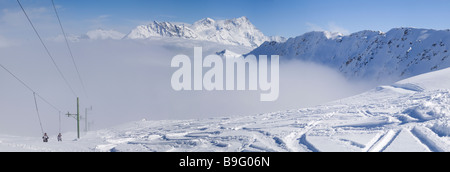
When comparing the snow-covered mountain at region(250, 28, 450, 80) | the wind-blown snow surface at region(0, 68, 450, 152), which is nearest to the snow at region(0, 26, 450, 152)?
the wind-blown snow surface at region(0, 68, 450, 152)

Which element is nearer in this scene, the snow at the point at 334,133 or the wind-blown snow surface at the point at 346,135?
the wind-blown snow surface at the point at 346,135

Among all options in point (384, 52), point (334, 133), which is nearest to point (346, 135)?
point (334, 133)

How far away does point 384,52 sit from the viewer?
131625mm

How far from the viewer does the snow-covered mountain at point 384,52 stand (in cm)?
11119

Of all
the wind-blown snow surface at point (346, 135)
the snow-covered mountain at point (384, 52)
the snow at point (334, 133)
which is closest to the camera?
the wind-blown snow surface at point (346, 135)

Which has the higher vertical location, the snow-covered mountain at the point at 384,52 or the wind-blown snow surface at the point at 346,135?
the snow-covered mountain at the point at 384,52

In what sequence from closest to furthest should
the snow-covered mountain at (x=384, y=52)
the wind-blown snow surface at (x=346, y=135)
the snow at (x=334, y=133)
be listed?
the wind-blown snow surface at (x=346, y=135)
the snow at (x=334, y=133)
the snow-covered mountain at (x=384, y=52)

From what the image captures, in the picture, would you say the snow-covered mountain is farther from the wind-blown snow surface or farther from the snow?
the wind-blown snow surface

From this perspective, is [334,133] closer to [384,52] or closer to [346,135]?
[346,135]

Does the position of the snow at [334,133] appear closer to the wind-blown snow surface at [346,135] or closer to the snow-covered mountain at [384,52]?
the wind-blown snow surface at [346,135]

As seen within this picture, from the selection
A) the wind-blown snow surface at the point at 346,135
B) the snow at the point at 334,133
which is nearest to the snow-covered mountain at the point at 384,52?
the snow at the point at 334,133

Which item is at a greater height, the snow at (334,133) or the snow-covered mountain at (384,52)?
the snow-covered mountain at (384,52)
